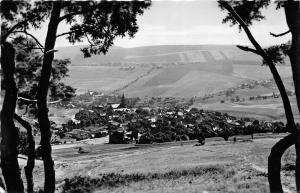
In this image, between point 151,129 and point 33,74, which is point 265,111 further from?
point 33,74

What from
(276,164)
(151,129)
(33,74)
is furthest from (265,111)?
(276,164)

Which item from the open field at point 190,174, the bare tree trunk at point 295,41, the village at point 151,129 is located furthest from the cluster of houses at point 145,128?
the bare tree trunk at point 295,41

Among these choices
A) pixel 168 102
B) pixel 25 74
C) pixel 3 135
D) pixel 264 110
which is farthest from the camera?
pixel 168 102

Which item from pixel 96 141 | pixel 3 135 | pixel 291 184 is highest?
pixel 3 135

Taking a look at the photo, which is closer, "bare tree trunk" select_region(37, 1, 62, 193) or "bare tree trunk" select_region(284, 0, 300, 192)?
"bare tree trunk" select_region(284, 0, 300, 192)

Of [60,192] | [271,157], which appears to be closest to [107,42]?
[271,157]

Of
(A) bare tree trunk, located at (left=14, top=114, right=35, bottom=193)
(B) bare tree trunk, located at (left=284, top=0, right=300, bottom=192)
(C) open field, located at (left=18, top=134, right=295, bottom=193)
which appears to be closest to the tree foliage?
(A) bare tree trunk, located at (left=14, top=114, right=35, bottom=193)

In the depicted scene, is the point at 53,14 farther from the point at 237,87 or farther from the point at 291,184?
the point at 237,87

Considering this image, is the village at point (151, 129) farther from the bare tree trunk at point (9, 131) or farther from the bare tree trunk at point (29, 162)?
the bare tree trunk at point (9, 131)

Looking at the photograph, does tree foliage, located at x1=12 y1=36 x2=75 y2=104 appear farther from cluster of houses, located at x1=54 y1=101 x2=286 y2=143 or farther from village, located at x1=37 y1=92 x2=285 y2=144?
cluster of houses, located at x1=54 y1=101 x2=286 y2=143
